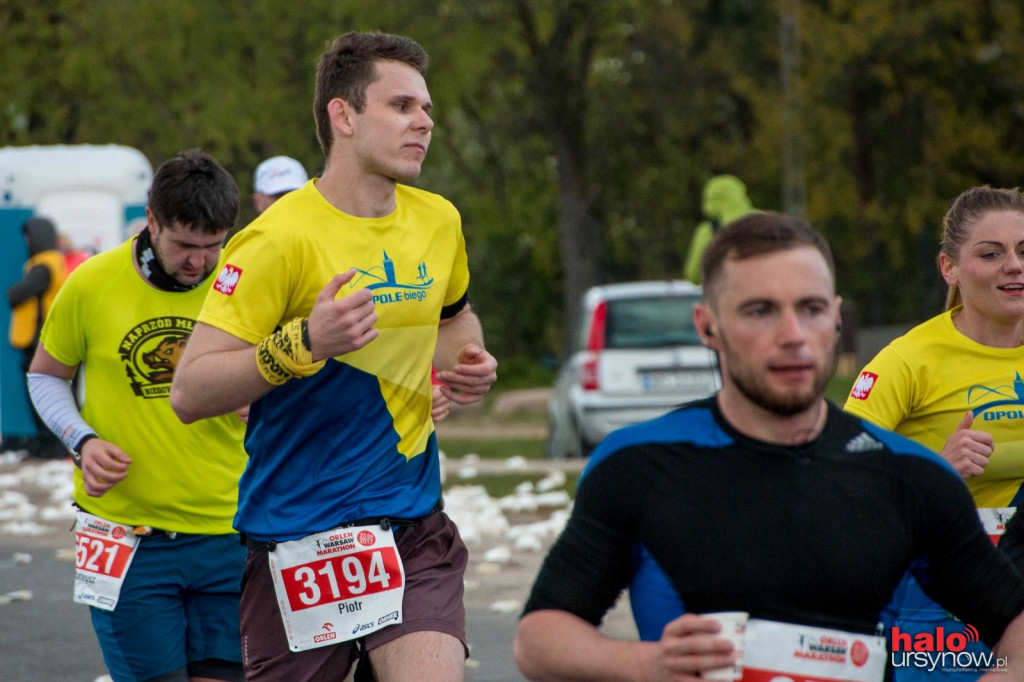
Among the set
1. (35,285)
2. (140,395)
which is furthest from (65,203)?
(140,395)

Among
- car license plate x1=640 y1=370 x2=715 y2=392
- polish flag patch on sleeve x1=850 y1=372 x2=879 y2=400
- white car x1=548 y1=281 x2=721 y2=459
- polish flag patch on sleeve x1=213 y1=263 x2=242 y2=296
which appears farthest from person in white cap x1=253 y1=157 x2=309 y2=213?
car license plate x1=640 y1=370 x2=715 y2=392

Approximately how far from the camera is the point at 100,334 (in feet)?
16.3

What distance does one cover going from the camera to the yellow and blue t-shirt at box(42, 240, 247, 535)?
4.96 meters

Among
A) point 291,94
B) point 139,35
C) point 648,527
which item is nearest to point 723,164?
point 291,94

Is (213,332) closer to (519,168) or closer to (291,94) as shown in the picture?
(291,94)

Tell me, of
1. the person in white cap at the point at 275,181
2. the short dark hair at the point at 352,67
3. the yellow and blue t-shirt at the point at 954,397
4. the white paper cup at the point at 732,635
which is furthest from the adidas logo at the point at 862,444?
the person in white cap at the point at 275,181

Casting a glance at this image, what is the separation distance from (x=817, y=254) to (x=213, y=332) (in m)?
1.70

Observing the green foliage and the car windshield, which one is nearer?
the car windshield

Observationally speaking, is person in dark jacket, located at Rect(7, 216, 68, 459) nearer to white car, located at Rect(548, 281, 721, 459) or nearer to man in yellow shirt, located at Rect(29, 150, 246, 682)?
white car, located at Rect(548, 281, 721, 459)

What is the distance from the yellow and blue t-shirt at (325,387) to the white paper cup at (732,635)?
4.93 ft

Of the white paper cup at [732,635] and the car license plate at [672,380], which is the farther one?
the car license plate at [672,380]

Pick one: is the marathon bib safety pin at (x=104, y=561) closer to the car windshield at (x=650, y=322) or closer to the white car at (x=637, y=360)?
the white car at (x=637, y=360)

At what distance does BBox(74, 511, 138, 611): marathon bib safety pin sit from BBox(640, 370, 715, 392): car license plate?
989 centimetres

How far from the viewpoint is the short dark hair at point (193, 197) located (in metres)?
4.82
